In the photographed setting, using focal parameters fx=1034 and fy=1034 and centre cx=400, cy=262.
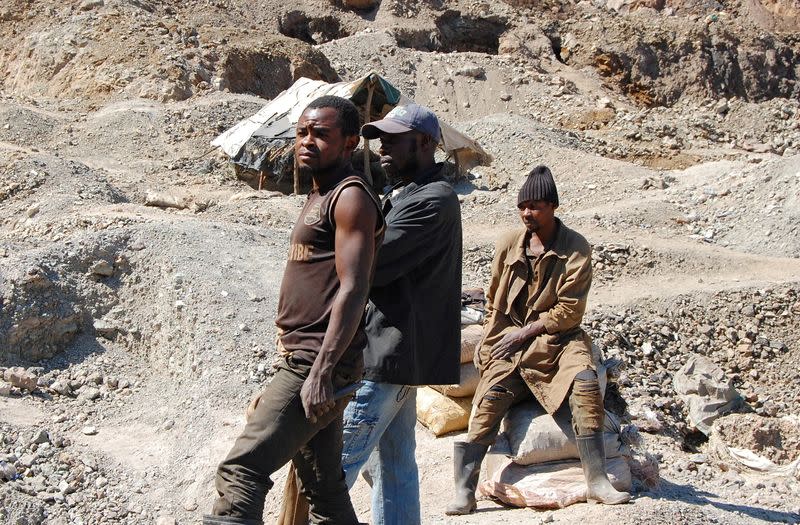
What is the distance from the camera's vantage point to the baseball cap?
11.5 feet

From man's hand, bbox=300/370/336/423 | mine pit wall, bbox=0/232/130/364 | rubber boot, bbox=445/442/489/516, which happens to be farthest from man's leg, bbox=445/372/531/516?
mine pit wall, bbox=0/232/130/364

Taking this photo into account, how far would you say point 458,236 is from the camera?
3.52m

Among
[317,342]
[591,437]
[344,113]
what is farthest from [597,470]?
[344,113]

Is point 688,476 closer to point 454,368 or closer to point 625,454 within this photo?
point 625,454

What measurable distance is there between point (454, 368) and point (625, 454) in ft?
4.76

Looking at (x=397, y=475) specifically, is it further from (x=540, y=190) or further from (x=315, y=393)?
(x=540, y=190)

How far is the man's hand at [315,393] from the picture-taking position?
2842 millimetres

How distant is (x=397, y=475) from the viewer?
11.4 feet

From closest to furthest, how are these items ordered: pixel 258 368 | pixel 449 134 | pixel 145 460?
pixel 145 460, pixel 258 368, pixel 449 134

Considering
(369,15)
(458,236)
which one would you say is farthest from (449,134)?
(369,15)

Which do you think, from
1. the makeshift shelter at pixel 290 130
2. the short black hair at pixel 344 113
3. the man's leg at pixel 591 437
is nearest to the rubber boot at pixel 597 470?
the man's leg at pixel 591 437

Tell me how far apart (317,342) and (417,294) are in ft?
1.93

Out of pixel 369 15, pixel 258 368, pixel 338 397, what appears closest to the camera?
pixel 338 397

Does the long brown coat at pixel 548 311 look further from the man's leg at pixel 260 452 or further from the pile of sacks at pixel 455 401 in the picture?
the man's leg at pixel 260 452
